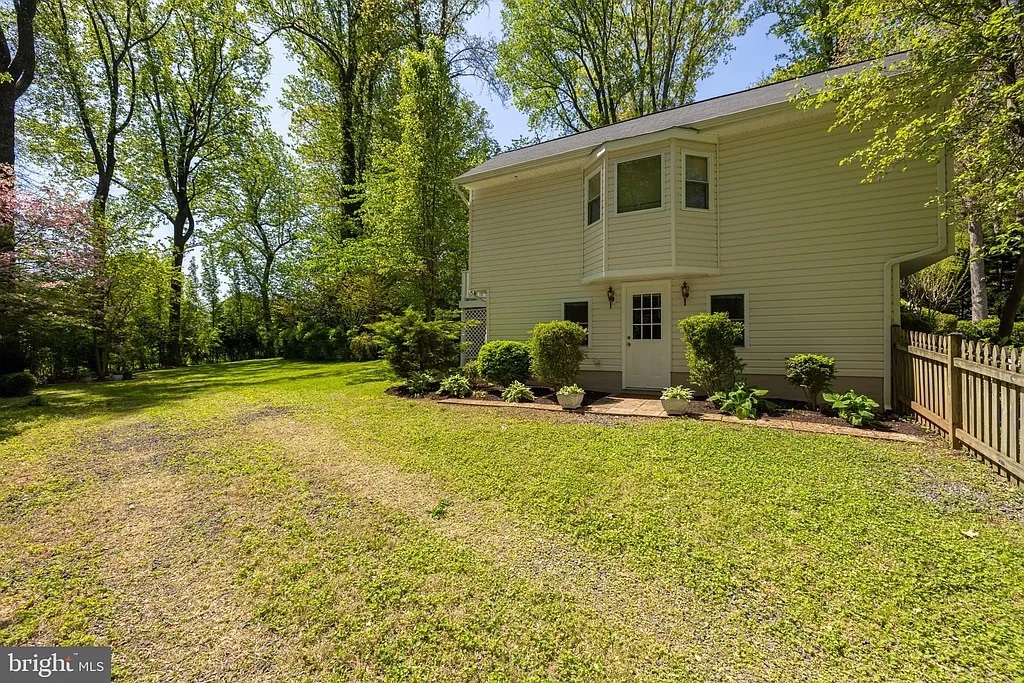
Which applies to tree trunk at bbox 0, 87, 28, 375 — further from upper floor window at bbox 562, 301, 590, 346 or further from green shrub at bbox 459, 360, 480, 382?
upper floor window at bbox 562, 301, 590, 346

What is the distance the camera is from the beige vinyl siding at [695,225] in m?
7.96

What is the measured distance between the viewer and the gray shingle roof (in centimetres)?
766

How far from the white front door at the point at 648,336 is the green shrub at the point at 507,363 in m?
2.34

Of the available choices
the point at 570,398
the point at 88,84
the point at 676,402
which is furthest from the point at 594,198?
the point at 88,84

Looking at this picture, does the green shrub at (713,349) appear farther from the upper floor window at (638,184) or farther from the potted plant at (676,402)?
the upper floor window at (638,184)

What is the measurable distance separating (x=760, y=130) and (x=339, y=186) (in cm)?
2002

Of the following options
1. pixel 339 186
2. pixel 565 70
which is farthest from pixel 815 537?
pixel 339 186

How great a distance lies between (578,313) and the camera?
9.70 meters

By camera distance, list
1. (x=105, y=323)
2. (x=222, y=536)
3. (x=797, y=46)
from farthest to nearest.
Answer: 1. (x=797, y=46)
2. (x=105, y=323)
3. (x=222, y=536)

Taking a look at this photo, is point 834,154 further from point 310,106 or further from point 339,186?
point 310,106

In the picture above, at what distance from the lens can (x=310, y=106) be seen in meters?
21.6

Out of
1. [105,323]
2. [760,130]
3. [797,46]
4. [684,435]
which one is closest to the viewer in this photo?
→ [684,435]

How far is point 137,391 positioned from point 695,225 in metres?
14.1

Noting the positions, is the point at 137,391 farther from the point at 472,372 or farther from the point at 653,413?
the point at 653,413
